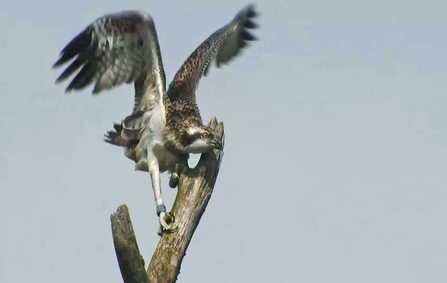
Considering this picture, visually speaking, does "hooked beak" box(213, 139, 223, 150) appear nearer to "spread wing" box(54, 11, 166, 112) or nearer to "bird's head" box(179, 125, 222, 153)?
"bird's head" box(179, 125, 222, 153)

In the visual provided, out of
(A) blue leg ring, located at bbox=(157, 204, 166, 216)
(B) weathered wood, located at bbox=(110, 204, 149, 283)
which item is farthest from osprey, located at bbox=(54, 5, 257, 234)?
(B) weathered wood, located at bbox=(110, 204, 149, 283)

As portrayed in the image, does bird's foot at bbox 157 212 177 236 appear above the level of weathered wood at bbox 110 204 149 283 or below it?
above

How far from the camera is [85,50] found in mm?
11055

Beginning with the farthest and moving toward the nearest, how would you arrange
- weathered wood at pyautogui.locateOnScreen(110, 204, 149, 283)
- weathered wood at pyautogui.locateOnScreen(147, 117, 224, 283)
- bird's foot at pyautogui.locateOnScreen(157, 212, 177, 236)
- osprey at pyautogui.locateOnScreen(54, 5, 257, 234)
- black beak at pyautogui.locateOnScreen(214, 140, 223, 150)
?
osprey at pyautogui.locateOnScreen(54, 5, 257, 234) < black beak at pyautogui.locateOnScreen(214, 140, 223, 150) < bird's foot at pyautogui.locateOnScreen(157, 212, 177, 236) < weathered wood at pyautogui.locateOnScreen(147, 117, 224, 283) < weathered wood at pyautogui.locateOnScreen(110, 204, 149, 283)

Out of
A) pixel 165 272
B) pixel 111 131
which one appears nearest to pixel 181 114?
pixel 111 131

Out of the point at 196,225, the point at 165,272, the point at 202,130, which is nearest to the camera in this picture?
the point at 165,272

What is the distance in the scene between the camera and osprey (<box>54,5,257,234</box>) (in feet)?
35.6

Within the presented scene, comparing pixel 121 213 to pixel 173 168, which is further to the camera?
pixel 173 168

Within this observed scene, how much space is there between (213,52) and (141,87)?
188 cm

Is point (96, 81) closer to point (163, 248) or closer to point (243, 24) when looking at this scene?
point (163, 248)

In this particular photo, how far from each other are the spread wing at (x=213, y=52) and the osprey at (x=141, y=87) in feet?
1.46

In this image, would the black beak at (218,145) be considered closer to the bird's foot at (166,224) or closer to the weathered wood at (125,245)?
the bird's foot at (166,224)

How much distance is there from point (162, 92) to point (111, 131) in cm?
Answer: 97

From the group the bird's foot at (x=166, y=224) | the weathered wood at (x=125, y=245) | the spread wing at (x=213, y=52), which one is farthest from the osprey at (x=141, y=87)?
the weathered wood at (x=125, y=245)
